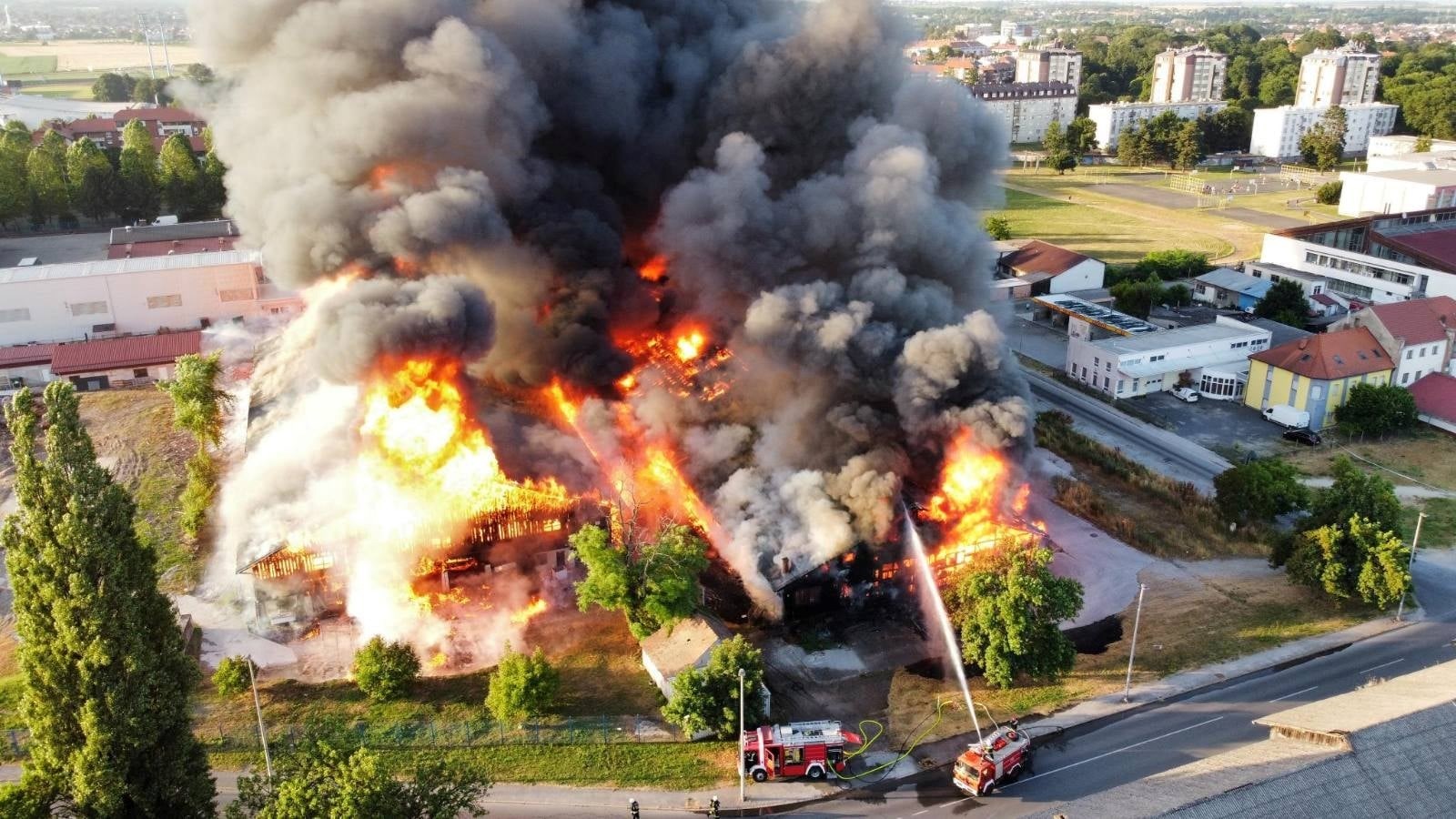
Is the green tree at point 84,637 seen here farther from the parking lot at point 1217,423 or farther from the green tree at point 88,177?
the green tree at point 88,177

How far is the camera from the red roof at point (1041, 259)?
62.8 m

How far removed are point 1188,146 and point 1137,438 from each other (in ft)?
237

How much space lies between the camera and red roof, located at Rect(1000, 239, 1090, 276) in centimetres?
6281

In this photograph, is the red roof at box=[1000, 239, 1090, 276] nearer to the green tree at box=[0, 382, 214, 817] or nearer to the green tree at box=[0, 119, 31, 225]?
the green tree at box=[0, 382, 214, 817]

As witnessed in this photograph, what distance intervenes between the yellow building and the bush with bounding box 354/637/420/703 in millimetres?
36513

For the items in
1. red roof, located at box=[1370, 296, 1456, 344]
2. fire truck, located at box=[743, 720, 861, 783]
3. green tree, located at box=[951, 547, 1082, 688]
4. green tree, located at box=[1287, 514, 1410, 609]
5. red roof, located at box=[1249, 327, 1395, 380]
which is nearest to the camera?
fire truck, located at box=[743, 720, 861, 783]

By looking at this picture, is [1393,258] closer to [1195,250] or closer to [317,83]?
[1195,250]

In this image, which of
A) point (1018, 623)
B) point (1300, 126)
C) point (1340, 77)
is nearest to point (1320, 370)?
point (1018, 623)

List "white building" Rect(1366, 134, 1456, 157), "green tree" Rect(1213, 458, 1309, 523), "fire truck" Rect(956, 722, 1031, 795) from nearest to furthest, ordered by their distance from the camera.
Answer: "fire truck" Rect(956, 722, 1031, 795), "green tree" Rect(1213, 458, 1309, 523), "white building" Rect(1366, 134, 1456, 157)

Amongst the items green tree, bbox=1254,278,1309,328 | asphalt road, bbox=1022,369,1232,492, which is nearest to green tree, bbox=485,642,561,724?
asphalt road, bbox=1022,369,1232,492

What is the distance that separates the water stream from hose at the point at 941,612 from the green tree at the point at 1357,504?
37.9ft

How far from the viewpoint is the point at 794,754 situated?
22703 mm

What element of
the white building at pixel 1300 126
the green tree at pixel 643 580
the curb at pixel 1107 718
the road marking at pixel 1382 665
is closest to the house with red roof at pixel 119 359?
the green tree at pixel 643 580

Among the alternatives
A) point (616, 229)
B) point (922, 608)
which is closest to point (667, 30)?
point (616, 229)
